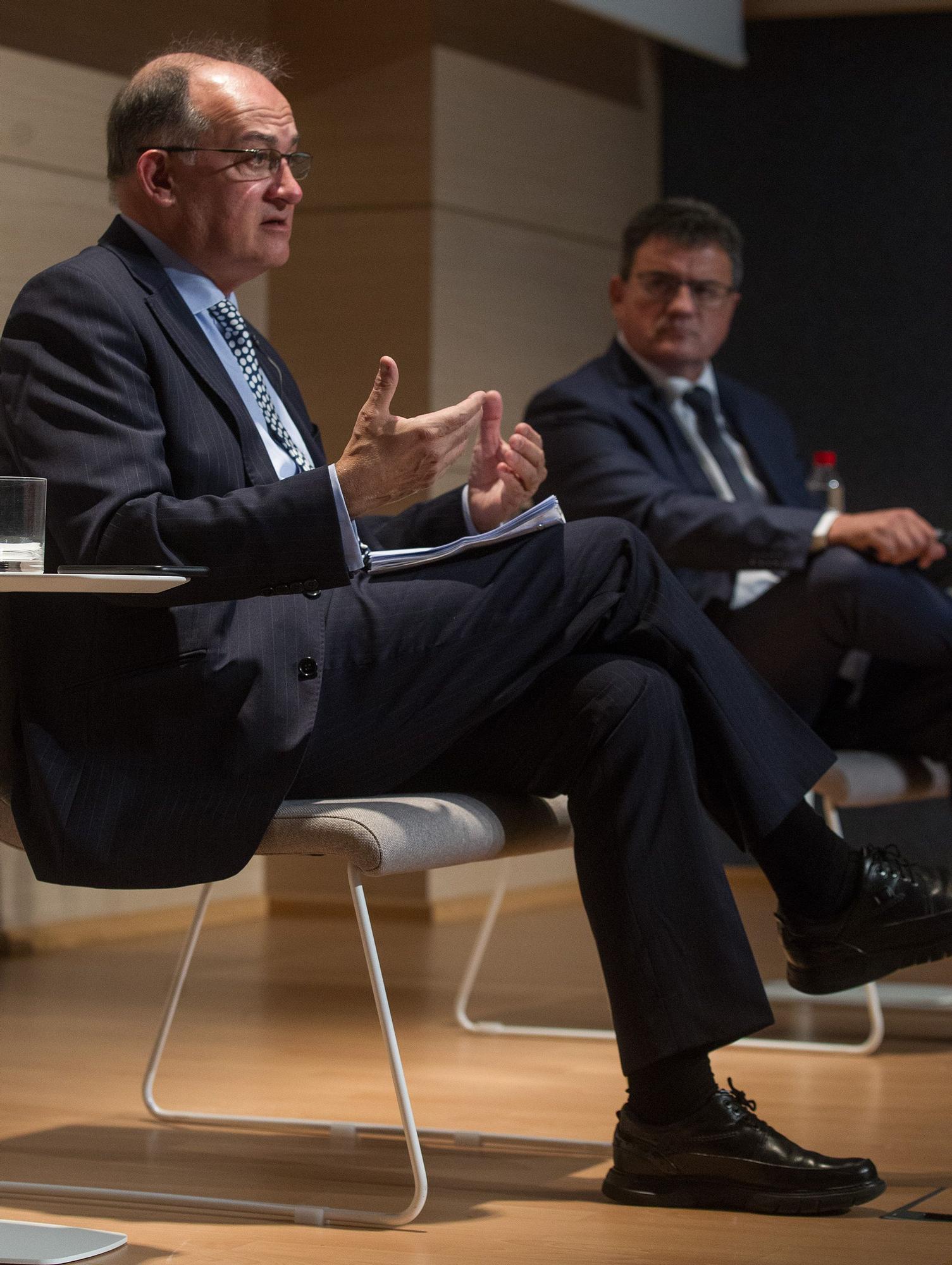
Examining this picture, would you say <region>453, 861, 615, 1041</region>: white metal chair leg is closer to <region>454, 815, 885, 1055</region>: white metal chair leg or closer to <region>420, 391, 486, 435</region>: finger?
<region>454, 815, 885, 1055</region>: white metal chair leg

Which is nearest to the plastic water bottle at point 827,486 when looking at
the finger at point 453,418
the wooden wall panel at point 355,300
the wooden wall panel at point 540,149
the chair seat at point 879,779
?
the chair seat at point 879,779

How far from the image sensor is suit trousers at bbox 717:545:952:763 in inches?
126

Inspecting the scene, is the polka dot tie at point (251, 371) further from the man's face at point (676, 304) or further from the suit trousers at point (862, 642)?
the man's face at point (676, 304)

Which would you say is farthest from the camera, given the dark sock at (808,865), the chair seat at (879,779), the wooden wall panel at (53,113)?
the wooden wall panel at (53,113)

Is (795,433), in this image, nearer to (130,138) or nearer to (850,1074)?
(850,1074)

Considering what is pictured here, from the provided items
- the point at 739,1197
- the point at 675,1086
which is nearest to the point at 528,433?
the point at 675,1086

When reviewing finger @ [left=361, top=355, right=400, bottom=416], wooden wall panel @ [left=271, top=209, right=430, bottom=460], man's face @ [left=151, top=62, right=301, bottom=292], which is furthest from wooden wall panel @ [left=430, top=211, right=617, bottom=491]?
finger @ [left=361, top=355, right=400, bottom=416]

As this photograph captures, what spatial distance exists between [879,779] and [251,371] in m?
1.38

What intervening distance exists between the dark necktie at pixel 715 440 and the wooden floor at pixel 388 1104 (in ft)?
3.39

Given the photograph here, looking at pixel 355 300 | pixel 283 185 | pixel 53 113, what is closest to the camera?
pixel 283 185

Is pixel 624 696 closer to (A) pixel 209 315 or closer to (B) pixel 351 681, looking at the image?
(B) pixel 351 681

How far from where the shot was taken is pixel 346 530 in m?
1.98

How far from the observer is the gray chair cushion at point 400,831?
2016 millimetres

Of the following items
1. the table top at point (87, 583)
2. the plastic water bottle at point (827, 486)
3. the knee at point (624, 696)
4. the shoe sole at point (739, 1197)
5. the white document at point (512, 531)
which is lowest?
the shoe sole at point (739, 1197)
